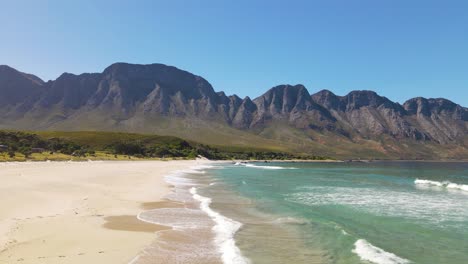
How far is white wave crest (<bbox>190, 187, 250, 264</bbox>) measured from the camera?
14.0m

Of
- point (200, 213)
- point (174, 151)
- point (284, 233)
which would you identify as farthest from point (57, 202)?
point (174, 151)

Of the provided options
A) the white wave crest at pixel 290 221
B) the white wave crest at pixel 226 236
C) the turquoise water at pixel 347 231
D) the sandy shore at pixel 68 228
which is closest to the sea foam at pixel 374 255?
the turquoise water at pixel 347 231

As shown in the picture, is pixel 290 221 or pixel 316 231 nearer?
pixel 316 231

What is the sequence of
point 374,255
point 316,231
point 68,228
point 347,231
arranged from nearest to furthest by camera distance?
point 374,255 < point 68,228 < point 316,231 < point 347,231

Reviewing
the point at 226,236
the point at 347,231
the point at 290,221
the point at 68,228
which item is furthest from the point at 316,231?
the point at 68,228

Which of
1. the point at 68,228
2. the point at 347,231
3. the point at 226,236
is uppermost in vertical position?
the point at 68,228

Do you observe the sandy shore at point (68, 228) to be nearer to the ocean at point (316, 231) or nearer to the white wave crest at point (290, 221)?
the ocean at point (316, 231)

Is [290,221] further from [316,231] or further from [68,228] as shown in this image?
[68,228]

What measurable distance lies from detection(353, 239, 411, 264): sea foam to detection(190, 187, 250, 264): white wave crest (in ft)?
17.9

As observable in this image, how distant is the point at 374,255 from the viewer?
15.4 meters

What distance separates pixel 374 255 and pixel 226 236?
23.2ft

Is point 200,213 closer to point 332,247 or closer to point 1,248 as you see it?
point 332,247

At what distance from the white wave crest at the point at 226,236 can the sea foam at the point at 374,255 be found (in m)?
5.45

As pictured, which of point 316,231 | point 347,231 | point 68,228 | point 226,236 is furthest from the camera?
point 347,231
